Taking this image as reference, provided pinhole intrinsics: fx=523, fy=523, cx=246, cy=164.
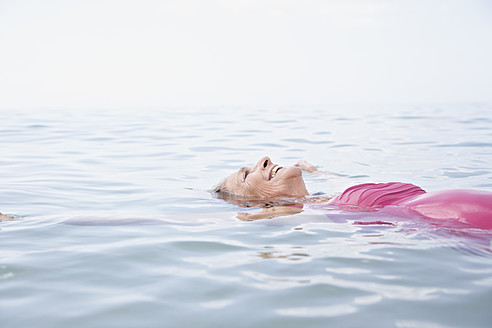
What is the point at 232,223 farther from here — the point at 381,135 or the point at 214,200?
the point at 381,135

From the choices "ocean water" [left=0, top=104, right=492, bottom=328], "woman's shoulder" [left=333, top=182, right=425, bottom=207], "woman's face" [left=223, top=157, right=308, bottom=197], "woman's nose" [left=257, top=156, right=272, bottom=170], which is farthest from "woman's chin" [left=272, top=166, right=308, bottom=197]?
"woman's shoulder" [left=333, top=182, right=425, bottom=207]

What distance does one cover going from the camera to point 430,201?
3.67 m

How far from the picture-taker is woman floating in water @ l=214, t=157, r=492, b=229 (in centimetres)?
347

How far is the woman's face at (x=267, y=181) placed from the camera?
4.77 m

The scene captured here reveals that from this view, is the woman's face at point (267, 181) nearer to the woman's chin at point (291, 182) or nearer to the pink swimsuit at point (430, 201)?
the woman's chin at point (291, 182)

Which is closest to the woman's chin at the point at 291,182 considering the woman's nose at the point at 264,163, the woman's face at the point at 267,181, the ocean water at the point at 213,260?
the woman's face at the point at 267,181

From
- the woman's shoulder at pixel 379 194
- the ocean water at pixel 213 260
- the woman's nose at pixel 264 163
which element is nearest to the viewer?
the ocean water at pixel 213 260

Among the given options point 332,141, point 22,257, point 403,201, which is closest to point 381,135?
point 332,141

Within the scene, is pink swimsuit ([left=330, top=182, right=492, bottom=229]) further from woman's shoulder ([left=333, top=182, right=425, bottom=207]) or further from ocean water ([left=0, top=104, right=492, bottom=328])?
ocean water ([left=0, top=104, right=492, bottom=328])

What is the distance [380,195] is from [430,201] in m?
0.51

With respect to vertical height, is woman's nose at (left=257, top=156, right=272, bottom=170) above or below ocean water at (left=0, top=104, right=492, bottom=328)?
above

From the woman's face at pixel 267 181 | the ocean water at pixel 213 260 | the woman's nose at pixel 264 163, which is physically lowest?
the ocean water at pixel 213 260

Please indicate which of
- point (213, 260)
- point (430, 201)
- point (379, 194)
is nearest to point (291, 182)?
point (379, 194)

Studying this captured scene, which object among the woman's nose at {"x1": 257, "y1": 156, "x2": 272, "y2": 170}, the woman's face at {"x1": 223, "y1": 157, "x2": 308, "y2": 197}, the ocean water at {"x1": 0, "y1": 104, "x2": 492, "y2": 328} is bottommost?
the ocean water at {"x1": 0, "y1": 104, "x2": 492, "y2": 328}
